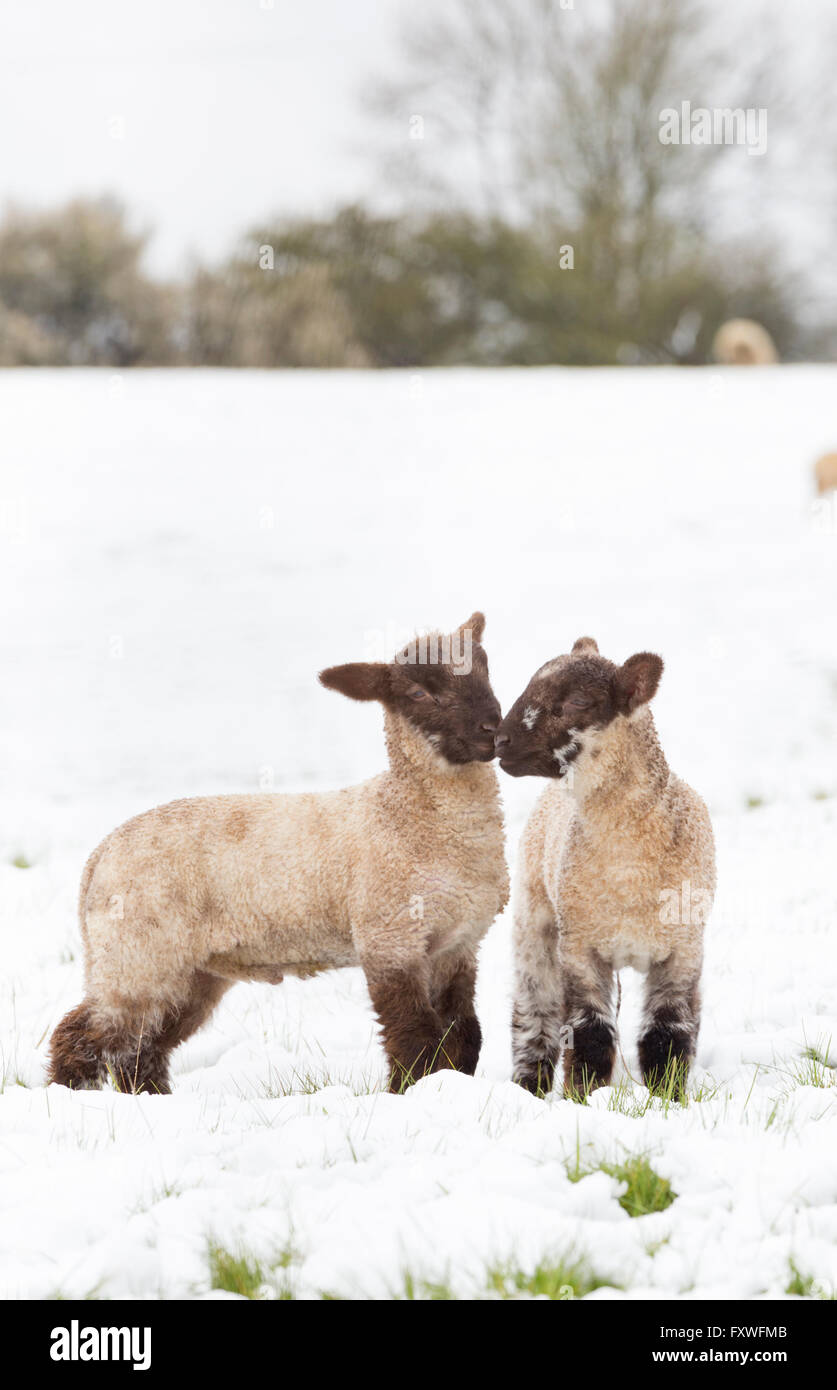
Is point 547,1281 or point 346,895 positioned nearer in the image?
point 547,1281

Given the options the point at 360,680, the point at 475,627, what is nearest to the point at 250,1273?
the point at 360,680

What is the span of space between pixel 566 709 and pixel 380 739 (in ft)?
21.0

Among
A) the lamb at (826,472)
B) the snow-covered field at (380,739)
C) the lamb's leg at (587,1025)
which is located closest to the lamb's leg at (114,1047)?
the snow-covered field at (380,739)

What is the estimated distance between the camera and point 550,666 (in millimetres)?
4113

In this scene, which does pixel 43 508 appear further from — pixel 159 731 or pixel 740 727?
pixel 740 727

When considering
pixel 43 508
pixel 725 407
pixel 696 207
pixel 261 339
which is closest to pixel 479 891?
pixel 43 508

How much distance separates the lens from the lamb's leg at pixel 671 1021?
4098 mm

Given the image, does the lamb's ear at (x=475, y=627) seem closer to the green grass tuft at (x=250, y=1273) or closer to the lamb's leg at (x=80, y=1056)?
the lamb's leg at (x=80, y=1056)

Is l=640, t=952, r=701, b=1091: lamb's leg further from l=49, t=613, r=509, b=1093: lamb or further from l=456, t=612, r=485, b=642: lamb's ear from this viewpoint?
l=456, t=612, r=485, b=642: lamb's ear

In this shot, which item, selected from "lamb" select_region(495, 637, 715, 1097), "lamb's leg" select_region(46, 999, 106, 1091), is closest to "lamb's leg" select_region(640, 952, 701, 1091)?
"lamb" select_region(495, 637, 715, 1097)

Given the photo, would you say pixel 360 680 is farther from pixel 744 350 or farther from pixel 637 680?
pixel 744 350

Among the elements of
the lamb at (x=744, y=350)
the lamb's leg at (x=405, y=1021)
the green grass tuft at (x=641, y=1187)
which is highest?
the lamb at (x=744, y=350)

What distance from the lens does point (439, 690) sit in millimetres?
4105

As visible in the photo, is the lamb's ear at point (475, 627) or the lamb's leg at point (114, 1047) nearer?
the lamb's leg at point (114, 1047)
